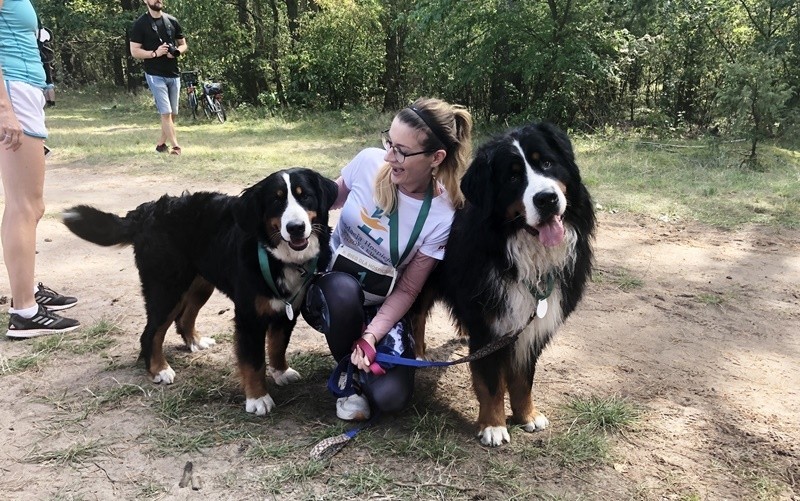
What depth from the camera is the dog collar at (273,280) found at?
2670 millimetres

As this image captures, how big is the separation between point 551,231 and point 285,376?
1.68m

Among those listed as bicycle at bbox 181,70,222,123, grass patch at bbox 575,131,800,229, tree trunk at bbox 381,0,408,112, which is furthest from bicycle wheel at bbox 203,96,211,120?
grass patch at bbox 575,131,800,229

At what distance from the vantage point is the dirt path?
7.60 feet

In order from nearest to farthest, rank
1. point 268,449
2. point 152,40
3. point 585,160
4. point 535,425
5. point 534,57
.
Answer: point 268,449 → point 535,425 → point 585,160 → point 152,40 → point 534,57

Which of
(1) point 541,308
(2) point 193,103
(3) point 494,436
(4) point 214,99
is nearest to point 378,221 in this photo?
(1) point 541,308

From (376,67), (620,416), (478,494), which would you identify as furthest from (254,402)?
(376,67)

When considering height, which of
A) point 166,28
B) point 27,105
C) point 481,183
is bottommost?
point 481,183

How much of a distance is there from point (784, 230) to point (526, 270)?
178 inches

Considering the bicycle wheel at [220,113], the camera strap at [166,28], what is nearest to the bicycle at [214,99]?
the bicycle wheel at [220,113]

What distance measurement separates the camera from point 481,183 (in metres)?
2.38

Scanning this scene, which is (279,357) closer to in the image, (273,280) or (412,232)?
(273,280)

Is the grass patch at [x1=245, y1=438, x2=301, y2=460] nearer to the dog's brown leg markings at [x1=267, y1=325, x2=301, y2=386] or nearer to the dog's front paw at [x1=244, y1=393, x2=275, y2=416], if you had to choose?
the dog's front paw at [x1=244, y1=393, x2=275, y2=416]

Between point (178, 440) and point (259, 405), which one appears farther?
point (259, 405)

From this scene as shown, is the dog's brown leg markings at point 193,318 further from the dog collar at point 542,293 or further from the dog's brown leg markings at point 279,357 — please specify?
the dog collar at point 542,293
